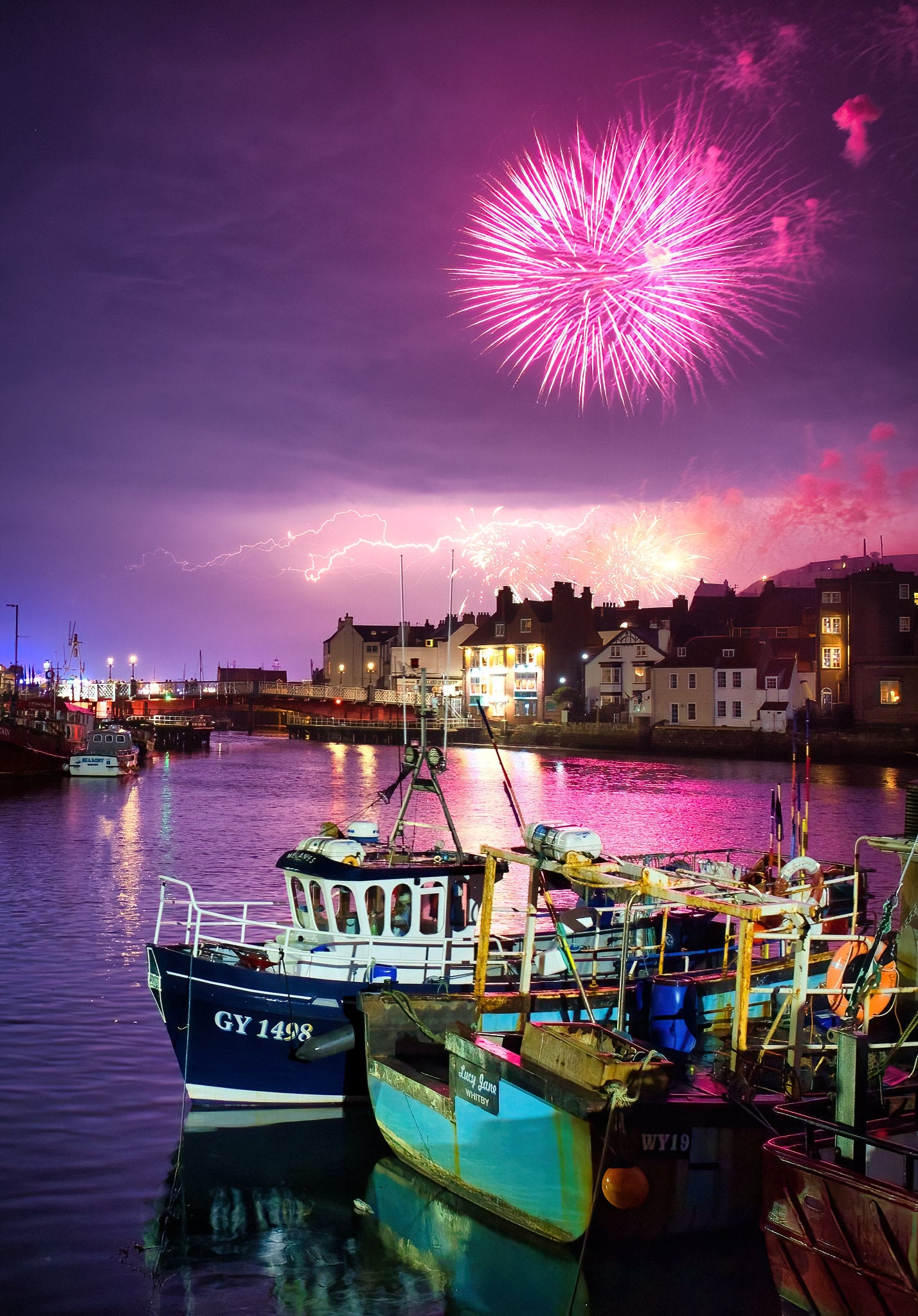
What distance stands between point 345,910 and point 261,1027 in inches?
91.4

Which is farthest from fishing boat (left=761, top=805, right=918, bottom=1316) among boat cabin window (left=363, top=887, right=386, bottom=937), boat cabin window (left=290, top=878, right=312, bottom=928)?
boat cabin window (left=290, top=878, right=312, bottom=928)

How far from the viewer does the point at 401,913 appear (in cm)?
1800

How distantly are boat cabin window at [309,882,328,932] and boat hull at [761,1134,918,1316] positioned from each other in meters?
9.69

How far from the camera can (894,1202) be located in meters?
8.57

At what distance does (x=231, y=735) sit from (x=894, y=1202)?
175950mm

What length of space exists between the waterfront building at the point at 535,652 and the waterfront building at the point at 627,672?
332 inches

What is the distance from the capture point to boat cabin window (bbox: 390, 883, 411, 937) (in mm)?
17953

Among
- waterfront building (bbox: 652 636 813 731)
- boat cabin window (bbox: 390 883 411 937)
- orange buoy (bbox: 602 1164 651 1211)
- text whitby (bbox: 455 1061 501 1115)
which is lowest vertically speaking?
orange buoy (bbox: 602 1164 651 1211)

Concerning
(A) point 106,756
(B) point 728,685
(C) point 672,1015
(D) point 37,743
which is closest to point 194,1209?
(C) point 672,1015

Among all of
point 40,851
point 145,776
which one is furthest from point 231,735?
point 40,851

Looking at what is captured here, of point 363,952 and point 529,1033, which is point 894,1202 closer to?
point 529,1033

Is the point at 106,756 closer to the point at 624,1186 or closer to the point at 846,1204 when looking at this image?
the point at 624,1186

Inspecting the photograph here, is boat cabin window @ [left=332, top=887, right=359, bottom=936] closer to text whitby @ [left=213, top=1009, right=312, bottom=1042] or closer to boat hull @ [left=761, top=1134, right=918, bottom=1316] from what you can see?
text whitby @ [left=213, top=1009, right=312, bottom=1042]

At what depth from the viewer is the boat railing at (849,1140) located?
28.8ft
